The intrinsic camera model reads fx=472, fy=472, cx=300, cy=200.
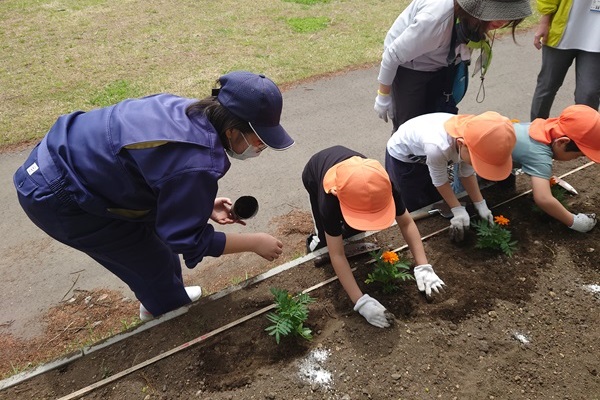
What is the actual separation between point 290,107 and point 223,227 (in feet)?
7.47

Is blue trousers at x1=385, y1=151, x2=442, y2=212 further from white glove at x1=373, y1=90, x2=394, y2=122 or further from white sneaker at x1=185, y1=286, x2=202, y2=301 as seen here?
white sneaker at x1=185, y1=286, x2=202, y2=301

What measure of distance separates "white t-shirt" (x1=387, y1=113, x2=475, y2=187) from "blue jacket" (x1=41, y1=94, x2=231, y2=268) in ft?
4.68

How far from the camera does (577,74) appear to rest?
3785 millimetres

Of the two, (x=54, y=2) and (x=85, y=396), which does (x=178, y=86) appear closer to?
(x=85, y=396)

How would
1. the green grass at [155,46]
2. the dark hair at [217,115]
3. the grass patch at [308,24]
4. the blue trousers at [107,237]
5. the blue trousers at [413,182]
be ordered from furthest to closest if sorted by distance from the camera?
the grass patch at [308,24] < the green grass at [155,46] < the blue trousers at [413,182] < the blue trousers at [107,237] < the dark hair at [217,115]

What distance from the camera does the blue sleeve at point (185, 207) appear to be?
5.98 feet

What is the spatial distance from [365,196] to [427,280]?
2.56ft

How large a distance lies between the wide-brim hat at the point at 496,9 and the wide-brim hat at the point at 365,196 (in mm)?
1106

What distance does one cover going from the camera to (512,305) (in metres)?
2.64

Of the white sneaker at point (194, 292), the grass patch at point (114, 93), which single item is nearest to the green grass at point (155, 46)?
the grass patch at point (114, 93)

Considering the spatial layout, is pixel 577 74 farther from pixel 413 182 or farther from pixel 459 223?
pixel 459 223

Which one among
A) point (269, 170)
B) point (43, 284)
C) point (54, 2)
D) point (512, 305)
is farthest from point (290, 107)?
point (54, 2)

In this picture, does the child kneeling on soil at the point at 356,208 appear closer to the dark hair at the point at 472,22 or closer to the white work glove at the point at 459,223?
the white work glove at the point at 459,223

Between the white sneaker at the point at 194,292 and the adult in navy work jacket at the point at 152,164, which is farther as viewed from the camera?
the white sneaker at the point at 194,292
